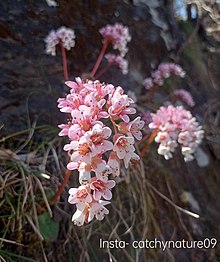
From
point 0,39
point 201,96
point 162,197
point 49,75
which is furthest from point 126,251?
point 201,96

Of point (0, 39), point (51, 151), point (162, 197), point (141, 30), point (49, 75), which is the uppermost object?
point (141, 30)

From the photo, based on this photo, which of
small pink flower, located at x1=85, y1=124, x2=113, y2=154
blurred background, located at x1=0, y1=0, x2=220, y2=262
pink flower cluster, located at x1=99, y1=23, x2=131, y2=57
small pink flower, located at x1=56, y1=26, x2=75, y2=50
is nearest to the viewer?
small pink flower, located at x1=85, y1=124, x2=113, y2=154

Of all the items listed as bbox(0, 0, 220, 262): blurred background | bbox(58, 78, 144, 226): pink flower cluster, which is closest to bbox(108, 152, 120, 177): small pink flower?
bbox(58, 78, 144, 226): pink flower cluster

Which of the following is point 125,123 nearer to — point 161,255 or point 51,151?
point 51,151

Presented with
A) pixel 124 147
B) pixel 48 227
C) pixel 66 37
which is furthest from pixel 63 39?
pixel 124 147

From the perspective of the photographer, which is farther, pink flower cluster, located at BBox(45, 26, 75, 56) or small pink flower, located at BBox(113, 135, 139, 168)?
pink flower cluster, located at BBox(45, 26, 75, 56)

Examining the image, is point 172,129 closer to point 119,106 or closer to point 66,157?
point 66,157

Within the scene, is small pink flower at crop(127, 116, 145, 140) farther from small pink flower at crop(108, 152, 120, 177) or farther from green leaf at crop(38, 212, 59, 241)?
green leaf at crop(38, 212, 59, 241)

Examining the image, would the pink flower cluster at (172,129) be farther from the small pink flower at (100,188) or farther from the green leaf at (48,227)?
the small pink flower at (100,188)
